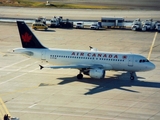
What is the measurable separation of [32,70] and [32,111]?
21.4 m

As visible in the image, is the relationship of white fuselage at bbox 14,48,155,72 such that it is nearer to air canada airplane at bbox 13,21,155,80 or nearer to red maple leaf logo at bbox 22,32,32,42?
air canada airplane at bbox 13,21,155,80

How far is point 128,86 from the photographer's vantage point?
235 feet

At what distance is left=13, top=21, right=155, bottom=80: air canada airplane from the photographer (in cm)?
7394

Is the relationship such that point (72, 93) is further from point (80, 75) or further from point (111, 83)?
point (111, 83)

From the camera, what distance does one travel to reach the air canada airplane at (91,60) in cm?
7394

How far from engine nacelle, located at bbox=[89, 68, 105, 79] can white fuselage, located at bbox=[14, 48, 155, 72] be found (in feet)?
7.84

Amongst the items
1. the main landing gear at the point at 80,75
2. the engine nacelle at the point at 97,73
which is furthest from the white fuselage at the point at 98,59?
the engine nacelle at the point at 97,73

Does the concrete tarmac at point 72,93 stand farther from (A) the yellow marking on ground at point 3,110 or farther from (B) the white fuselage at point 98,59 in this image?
(B) the white fuselage at point 98,59

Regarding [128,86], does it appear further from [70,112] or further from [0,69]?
[0,69]

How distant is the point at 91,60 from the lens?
75250 millimetres

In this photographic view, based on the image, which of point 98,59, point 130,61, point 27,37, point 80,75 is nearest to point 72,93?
point 80,75

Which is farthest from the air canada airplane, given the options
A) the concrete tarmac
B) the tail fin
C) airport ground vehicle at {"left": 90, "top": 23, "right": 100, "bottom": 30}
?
airport ground vehicle at {"left": 90, "top": 23, "right": 100, "bottom": 30}

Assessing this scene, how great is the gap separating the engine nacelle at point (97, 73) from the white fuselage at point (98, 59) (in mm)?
2391

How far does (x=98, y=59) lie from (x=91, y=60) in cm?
114
